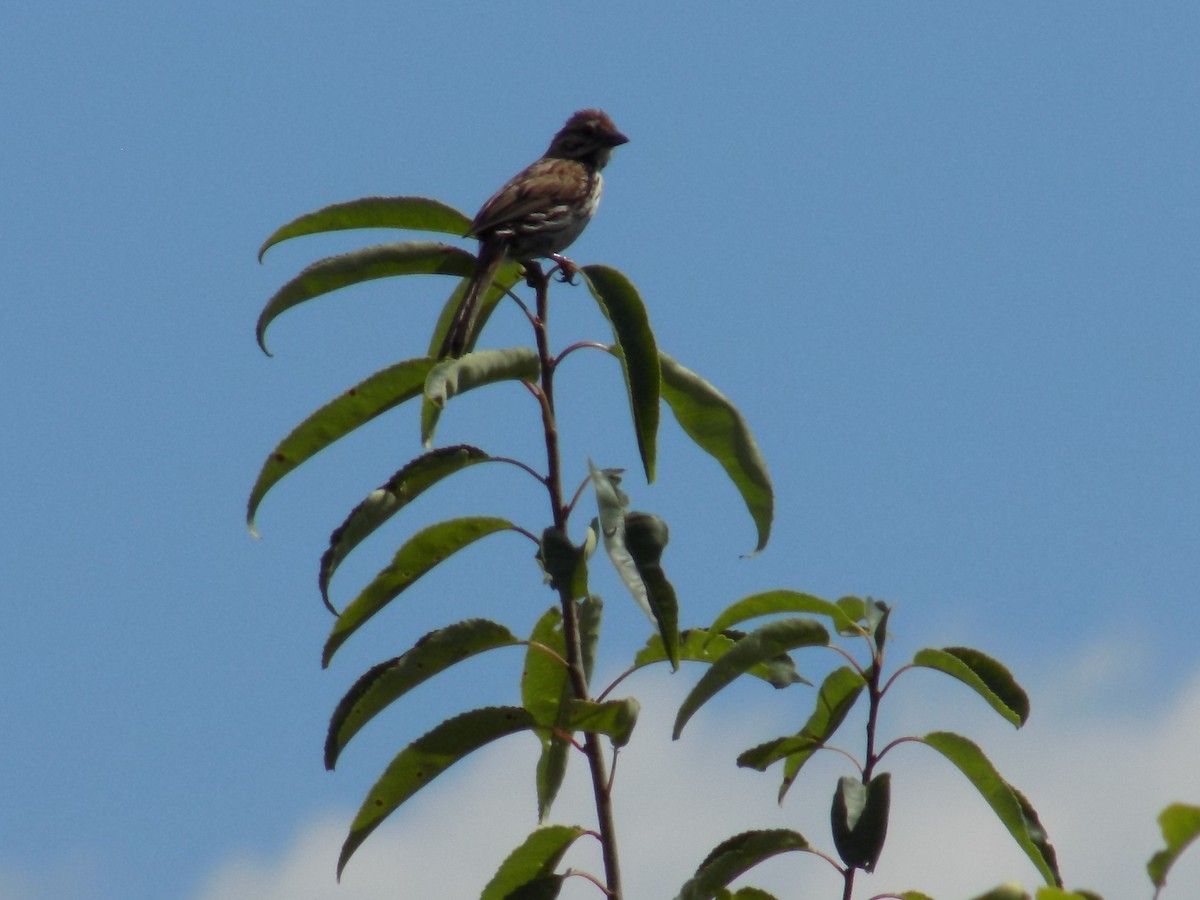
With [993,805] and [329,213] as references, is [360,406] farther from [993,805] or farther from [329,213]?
[993,805]

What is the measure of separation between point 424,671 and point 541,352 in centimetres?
97

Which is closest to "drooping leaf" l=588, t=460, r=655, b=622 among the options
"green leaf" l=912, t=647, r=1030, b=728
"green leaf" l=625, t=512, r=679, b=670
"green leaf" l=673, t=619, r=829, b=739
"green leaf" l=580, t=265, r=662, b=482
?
"green leaf" l=625, t=512, r=679, b=670

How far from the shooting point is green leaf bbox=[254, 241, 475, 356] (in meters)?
4.76

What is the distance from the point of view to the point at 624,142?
9102 millimetres

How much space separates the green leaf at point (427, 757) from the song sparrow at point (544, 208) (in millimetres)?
1240

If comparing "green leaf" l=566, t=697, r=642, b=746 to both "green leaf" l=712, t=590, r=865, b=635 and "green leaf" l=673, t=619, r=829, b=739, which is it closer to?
"green leaf" l=673, t=619, r=829, b=739

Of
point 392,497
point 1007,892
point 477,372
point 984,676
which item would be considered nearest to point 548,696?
point 392,497

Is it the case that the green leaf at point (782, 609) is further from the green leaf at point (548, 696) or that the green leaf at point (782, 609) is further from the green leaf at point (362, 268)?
the green leaf at point (362, 268)

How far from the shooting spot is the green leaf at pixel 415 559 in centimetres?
455

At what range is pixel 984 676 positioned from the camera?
4.29m

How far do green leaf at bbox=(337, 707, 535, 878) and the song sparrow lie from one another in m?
1.24

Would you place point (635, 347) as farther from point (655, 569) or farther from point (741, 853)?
point (741, 853)

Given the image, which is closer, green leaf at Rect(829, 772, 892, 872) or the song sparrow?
green leaf at Rect(829, 772, 892, 872)

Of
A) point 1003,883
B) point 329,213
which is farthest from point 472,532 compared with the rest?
point 1003,883
